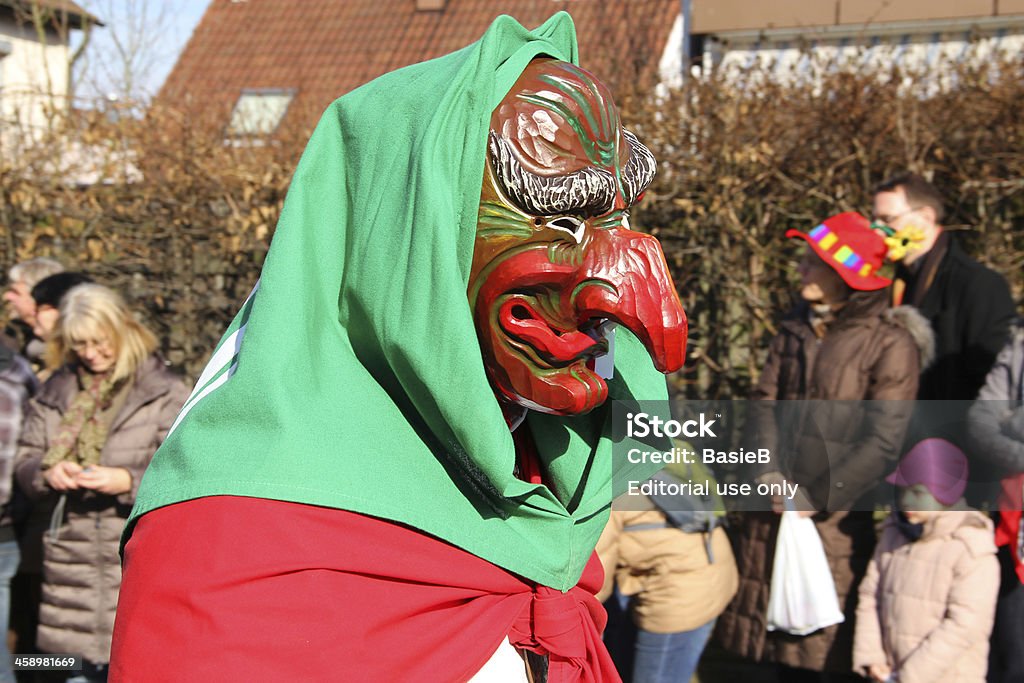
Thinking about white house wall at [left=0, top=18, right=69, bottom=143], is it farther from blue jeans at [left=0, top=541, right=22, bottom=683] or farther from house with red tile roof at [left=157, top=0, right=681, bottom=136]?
blue jeans at [left=0, top=541, right=22, bottom=683]

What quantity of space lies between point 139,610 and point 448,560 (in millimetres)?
392

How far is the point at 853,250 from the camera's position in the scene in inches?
165

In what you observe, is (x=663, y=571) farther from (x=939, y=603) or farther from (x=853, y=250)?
(x=853, y=250)

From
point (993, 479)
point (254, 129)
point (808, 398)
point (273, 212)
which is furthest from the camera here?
point (254, 129)

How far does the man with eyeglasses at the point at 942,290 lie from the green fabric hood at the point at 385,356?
9.54 feet

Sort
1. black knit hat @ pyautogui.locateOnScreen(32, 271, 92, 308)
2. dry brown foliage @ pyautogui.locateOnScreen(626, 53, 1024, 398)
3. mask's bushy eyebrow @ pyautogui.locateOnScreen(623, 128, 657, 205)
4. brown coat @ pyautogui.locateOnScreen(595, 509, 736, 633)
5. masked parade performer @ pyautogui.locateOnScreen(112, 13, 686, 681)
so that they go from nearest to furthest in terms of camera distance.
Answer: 1. masked parade performer @ pyautogui.locateOnScreen(112, 13, 686, 681)
2. mask's bushy eyebrow @ pyautogui.locateOnScreen(623, 128, 657, 205)
3. brown coat @ pyautogui.locateOnScreen(595, 509, 736, 633)
4. black knit hat @ pyautogui.locateOnScreen(32, 271, 92, 308)
5. dry brown foliage @ pyautogui.locateOnScreen(626, 53, 1024, 398)

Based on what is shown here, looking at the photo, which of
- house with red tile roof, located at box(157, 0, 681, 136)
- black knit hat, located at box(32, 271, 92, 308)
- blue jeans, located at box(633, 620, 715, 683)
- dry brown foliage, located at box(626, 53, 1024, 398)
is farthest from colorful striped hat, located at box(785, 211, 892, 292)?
house with red tile roof, located at box(157, 0, 681, 136)

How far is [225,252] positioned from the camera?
21.6ft

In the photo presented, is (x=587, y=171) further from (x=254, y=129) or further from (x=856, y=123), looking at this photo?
(x=254, y=129)

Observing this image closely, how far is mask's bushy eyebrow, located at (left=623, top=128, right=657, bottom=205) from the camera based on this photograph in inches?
61.8

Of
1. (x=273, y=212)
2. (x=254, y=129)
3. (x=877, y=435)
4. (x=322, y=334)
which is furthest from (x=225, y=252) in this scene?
(x=322, y=334)

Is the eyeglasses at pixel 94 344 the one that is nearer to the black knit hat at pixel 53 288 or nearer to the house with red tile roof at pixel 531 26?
the black knit hat at pixel 53 288

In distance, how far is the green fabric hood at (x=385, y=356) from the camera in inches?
54.8

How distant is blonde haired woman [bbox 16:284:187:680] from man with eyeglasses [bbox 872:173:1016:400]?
2.83 m
